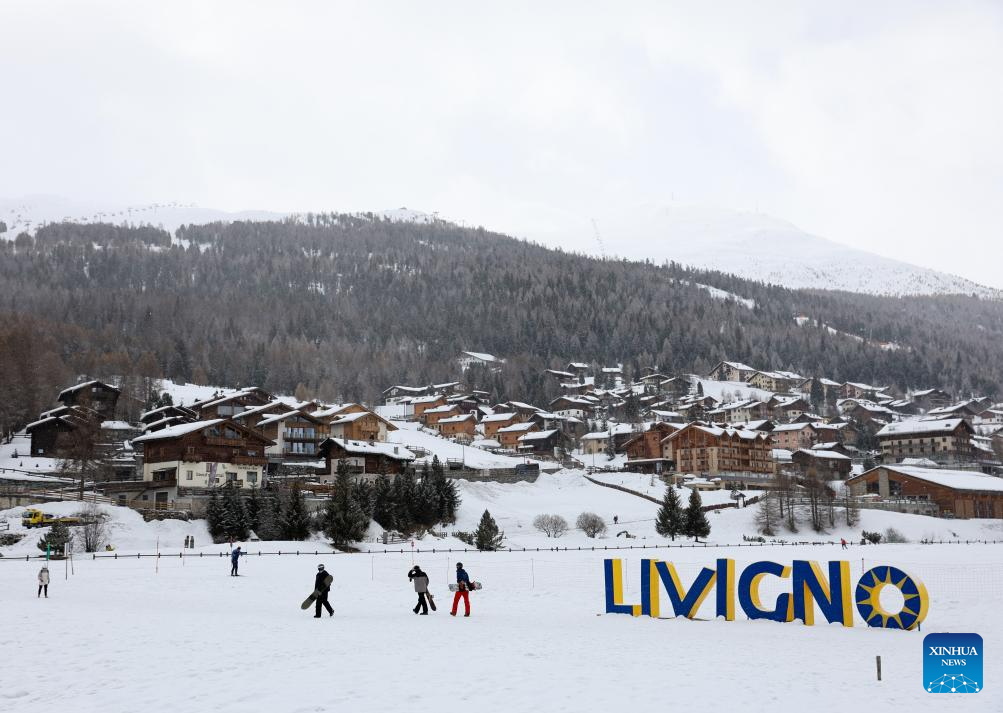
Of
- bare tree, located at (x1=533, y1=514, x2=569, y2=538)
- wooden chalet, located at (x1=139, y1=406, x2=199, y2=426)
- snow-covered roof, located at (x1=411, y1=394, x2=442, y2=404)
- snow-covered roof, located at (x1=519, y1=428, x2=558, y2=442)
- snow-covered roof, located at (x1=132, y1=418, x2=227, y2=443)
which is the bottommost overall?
bare tree, located at (x1=533, y1=514, x2=569, y2=538)

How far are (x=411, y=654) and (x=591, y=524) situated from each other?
181 ft

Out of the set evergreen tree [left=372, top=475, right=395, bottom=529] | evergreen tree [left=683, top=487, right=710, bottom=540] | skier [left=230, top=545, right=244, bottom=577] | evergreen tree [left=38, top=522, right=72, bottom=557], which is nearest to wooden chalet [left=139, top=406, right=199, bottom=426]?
evergreen tree [left=372, top=475, right=395, bottom=529]

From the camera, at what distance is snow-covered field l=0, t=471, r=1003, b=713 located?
1403 centimetres

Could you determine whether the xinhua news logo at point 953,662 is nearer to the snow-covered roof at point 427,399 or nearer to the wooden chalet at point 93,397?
the wooden chalet at point 93,397

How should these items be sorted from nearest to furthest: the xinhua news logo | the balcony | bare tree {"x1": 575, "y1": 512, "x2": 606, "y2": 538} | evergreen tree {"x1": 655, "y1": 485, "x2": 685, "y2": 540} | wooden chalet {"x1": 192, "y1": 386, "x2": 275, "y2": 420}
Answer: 1. the xinhua news logo
2. evergreen tree {"x1": 655, "y1": 485, "x2": 685, "y2": 540}
3. bare tree {"x1": 575, "y1": 512, "x2": 606, "y2": 538}
4. the balcony
5. wooden chalet {"x1": 192, "y1": 386, "x2": 275, "y2": 420}

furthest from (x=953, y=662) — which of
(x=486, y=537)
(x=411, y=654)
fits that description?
(x=486, y=537)

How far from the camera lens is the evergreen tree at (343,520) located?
54.3m

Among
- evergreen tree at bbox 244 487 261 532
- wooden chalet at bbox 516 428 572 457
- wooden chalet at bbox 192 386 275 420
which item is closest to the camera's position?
evergreen tree at bbox 244 487 261 532

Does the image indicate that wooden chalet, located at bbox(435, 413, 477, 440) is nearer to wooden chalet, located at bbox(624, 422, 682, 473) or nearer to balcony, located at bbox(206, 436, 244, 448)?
wooden chalet, located at bbox(624, 422, 682, 473)

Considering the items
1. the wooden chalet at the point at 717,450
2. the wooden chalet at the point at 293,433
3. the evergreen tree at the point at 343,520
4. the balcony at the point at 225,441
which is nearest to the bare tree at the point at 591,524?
the evergreen tree at the point at 343,520

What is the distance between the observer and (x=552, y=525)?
2825 inches

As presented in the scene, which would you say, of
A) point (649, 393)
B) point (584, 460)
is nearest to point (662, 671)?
point (584, 460)

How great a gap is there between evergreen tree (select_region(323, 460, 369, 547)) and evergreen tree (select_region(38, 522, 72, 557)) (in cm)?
1434

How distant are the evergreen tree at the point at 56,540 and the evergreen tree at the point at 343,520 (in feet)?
47.0
